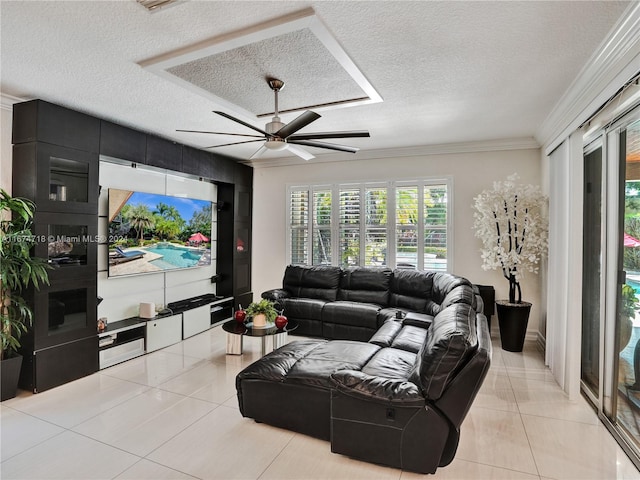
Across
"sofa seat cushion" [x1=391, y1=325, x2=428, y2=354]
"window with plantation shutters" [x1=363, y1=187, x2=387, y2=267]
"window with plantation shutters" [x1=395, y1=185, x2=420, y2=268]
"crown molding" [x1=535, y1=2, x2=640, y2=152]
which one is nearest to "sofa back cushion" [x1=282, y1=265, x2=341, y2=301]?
"window with plantation shutters" [x1=363, y1=187, x2=387, y2=267]

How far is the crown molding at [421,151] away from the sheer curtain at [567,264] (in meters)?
1.21

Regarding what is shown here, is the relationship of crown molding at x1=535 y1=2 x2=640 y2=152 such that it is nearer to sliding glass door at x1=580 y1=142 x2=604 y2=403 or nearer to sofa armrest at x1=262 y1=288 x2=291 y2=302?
sliding glass door at x1=580 y1=142 x2=604 y2=403

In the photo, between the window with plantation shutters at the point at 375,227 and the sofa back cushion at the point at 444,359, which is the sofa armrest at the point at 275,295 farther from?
the sofa back cushion at the point at 444,359

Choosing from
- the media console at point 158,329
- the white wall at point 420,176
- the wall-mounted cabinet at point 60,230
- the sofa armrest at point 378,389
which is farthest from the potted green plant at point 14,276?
the white wall at point 420,176

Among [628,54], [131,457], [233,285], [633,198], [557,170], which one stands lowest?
[131,457]

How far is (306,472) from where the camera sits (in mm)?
2166

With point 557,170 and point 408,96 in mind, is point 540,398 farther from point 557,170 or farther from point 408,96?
point 408,96

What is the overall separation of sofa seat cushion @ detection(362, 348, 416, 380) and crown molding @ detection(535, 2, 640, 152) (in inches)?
92.8

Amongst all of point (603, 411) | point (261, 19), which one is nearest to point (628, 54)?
point (261, 19)

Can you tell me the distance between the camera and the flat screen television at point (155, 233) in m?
4.20

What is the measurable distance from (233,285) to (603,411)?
4847mm

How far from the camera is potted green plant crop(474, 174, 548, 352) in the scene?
169 inches

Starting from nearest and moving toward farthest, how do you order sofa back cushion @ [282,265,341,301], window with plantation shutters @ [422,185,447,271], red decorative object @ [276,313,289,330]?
red decorative object @ [276,313,289,330]
window with plantation shutters @ [422,185,447,271]
sofa back cushion @ [282,265,341,301]

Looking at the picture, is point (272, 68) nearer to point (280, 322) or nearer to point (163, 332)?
point (280, 322)
